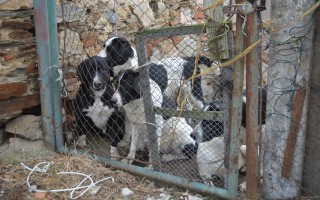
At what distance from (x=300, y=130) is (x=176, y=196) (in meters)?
1.01

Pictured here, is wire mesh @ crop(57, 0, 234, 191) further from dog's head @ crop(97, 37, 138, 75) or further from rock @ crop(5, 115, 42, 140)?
rock @ crop(5, 115, 42, 140)

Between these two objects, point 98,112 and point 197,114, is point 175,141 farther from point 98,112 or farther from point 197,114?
point 197,114

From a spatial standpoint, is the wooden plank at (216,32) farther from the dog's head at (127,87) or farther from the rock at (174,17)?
the rock at (174,17)

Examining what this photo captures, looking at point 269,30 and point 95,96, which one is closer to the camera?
point 269,30

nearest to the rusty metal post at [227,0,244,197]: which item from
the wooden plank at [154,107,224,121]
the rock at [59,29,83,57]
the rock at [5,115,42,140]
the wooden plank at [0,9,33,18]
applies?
the wooden plank at [154,107,224,121]

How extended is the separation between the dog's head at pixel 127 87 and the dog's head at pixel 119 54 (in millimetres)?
86

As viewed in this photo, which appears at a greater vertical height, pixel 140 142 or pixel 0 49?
pixel 0 49

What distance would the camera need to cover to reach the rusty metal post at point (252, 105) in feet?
7.29

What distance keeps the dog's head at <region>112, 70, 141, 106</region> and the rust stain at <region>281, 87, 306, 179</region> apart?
4.75 ft

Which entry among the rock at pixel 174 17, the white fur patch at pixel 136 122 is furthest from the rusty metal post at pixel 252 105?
the rock at pixel 174 17

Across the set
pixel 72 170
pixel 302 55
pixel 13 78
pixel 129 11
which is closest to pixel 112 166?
pixel 72 170

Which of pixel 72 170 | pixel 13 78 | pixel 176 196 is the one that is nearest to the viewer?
pixel 176 196

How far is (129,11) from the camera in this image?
506cm

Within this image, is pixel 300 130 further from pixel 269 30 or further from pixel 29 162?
pixel 29 162
